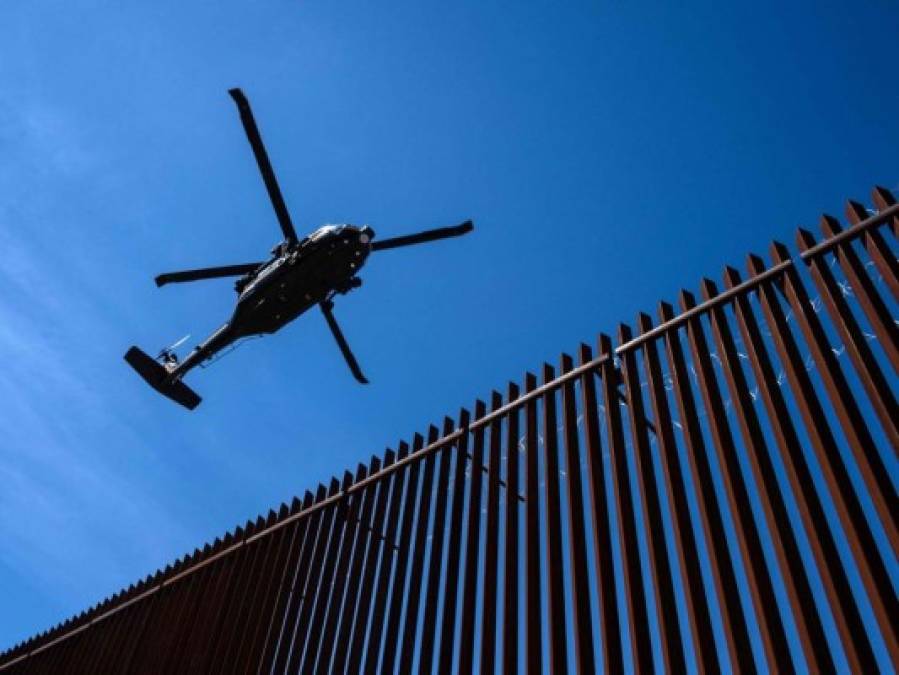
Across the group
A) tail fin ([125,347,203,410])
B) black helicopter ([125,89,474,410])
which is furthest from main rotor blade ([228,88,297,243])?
tail fin ([125,347,203,410])

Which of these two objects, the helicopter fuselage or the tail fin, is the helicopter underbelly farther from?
the tail fin

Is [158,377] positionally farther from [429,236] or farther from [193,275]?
[429,236]

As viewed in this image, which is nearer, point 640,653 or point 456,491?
point 640,653

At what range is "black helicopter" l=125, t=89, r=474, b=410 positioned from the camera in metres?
11.8

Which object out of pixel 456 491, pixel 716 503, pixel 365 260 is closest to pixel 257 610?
pixel 456 491

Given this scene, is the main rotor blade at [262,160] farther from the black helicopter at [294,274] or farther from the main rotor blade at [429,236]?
the main rotor blade at [429,236]

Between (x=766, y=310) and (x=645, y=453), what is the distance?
793 mm

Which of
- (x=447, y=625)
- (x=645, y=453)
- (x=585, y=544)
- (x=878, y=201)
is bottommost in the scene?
(x=447, y=625)

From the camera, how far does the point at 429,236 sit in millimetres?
11570

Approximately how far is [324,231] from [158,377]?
550 cm

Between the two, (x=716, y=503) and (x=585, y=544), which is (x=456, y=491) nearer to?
(x=585, y=544)

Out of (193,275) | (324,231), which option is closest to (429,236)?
(324,231)

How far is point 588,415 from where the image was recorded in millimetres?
3488

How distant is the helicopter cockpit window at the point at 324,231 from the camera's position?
40.2 ft
